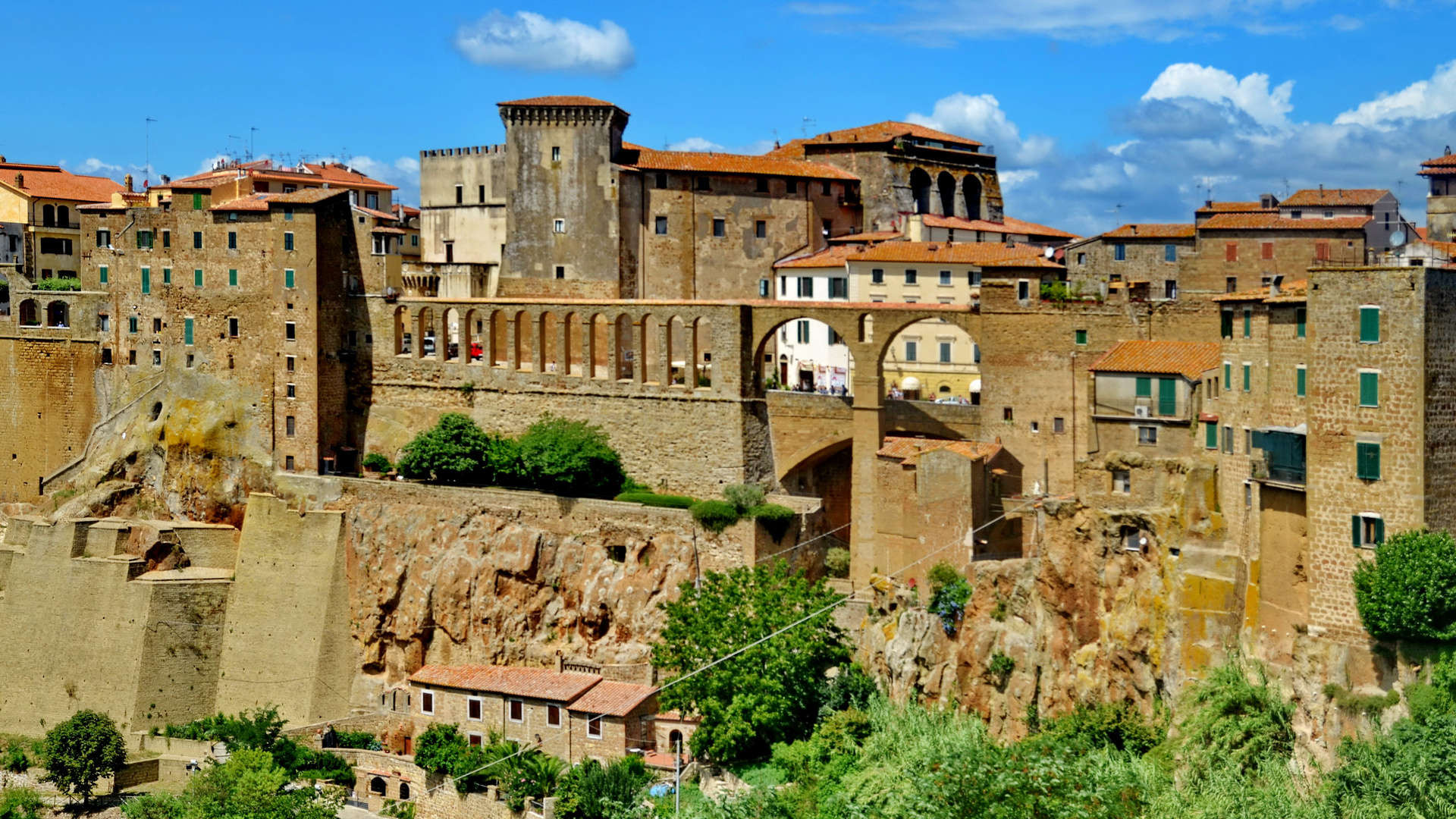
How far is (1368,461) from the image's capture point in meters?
42.1

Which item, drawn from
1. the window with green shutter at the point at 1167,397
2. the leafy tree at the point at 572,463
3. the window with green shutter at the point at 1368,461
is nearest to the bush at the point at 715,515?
the leafy tree at the point at 572,463

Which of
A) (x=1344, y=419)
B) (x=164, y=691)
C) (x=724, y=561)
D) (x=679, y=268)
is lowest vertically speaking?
(x=164, y=691)

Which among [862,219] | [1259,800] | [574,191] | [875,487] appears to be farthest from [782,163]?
[1259,800]

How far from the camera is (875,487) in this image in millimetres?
57688

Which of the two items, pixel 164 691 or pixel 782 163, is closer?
pixel 164 691

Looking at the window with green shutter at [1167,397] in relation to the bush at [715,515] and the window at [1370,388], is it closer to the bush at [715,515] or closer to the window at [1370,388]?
the window at [1370,388]

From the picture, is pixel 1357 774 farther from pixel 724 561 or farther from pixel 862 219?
pixel 862 219

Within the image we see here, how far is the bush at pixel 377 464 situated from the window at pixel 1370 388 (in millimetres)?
35690

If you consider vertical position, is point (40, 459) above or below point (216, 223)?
below

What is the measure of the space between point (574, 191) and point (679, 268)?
490 centimetres

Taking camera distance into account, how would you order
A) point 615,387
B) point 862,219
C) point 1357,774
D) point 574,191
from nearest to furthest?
1. point 1357,774
2. point 615,387
3. point 574,191
4. point 862,219

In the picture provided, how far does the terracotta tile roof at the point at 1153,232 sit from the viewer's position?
58.3m

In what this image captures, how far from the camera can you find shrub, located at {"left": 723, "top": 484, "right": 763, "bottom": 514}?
5825cm

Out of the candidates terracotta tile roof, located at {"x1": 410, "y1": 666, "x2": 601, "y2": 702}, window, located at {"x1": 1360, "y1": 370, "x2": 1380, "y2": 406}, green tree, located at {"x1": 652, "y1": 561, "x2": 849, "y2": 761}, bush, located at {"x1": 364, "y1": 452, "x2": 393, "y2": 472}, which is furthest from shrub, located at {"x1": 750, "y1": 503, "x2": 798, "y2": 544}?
window, located at {"x1": 1360, "y1": 370, "x2": 1380, "y2": 406}
